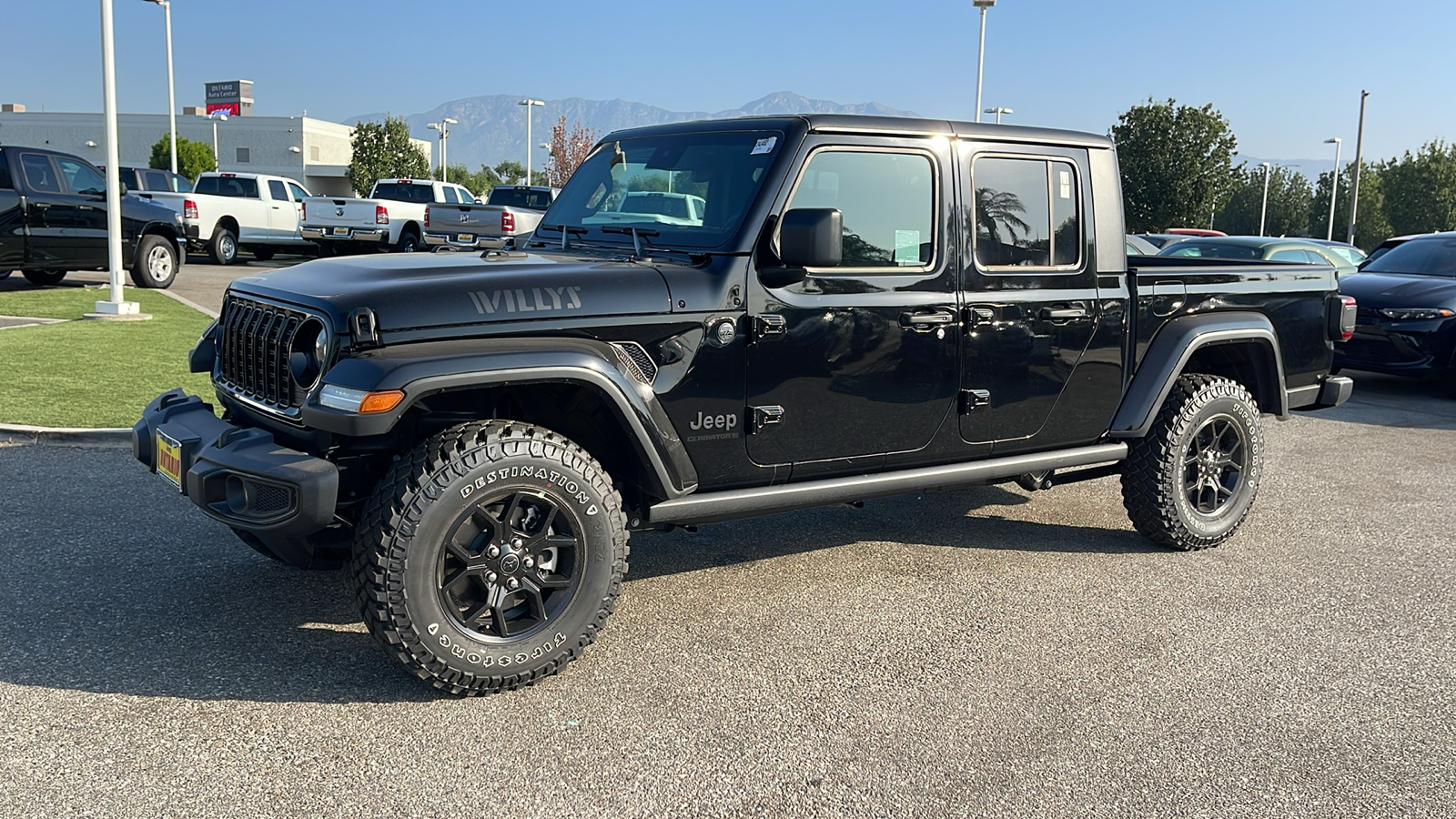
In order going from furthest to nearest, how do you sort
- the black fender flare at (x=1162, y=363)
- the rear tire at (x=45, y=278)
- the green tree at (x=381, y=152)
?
the green tree at (x=381, y=152), the rear tire at (x=45, y=278), the black fender flare at (x=1162, y=363)

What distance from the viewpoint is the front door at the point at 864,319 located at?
440 cm

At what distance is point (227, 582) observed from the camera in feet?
15.8

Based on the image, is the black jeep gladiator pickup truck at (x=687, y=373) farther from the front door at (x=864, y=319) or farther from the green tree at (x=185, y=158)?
the green tree at (x=185, y=158)

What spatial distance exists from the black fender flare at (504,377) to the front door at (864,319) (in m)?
0.44

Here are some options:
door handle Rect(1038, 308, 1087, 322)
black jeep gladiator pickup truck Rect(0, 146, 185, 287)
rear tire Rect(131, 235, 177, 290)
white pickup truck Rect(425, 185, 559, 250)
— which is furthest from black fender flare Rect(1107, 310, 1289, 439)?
white pickup truck Rect(425, 185, 559, 250)

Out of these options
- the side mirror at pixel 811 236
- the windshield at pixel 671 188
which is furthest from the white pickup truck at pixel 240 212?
the side mirror at pixel 811 236

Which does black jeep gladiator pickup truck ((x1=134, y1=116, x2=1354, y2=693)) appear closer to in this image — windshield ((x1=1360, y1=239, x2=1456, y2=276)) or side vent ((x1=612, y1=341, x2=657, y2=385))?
side vent ((x1=612, y1=341, x2=657, y2=385))

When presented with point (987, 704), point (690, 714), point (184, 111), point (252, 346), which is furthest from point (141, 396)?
point (184, 111)

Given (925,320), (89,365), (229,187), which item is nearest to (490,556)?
(925,320)

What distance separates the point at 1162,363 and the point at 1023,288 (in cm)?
97

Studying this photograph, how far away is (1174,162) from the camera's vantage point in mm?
44969

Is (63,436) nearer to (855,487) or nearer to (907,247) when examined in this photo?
(855,487)

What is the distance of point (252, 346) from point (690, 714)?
81.5 inches

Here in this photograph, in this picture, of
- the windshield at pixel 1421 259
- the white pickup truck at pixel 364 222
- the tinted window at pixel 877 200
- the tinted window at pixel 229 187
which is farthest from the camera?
the tinted window at pixel 229 187
